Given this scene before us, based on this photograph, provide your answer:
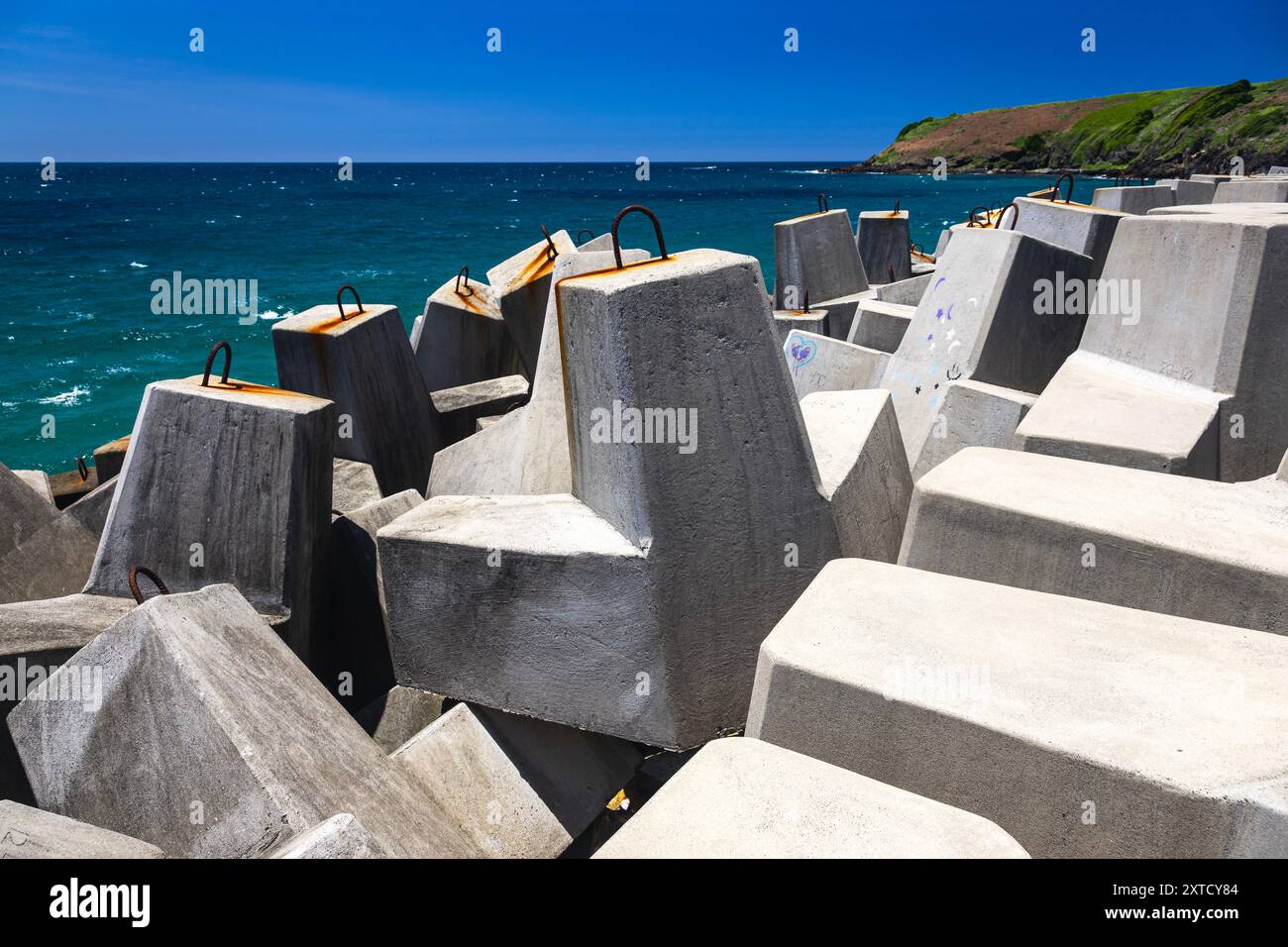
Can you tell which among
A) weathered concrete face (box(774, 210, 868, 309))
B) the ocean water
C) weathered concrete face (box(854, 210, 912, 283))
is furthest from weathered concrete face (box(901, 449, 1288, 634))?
the ocean water

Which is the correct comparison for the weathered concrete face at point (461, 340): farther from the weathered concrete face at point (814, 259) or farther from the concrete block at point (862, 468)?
the concrete block at point (862, 468)

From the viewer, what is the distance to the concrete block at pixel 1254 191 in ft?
22.6

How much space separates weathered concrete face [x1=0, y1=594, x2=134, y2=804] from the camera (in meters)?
2.47

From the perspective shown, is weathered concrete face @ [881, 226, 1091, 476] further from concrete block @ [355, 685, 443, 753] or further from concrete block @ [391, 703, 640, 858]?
concrete block @ [355, 685, 443, 753]

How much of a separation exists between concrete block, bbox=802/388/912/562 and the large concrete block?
13 cm

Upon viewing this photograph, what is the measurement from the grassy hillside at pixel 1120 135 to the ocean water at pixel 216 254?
20.4 ft

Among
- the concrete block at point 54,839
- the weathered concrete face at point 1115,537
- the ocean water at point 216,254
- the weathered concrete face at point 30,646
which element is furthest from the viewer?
the ocean water at point 216,254

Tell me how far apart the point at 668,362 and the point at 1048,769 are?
4.05 ft

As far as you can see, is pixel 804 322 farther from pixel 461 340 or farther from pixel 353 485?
pixel 353 485

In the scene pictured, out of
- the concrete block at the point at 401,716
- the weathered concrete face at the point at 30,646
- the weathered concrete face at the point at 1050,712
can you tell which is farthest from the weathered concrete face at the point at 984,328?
the weathered concrete face at the point at 30,646

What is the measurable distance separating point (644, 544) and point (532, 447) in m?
1.25

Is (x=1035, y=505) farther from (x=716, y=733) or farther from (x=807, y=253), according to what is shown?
(x=807, y=253)

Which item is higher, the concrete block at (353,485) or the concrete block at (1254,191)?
the concrete block at (1254,191)
